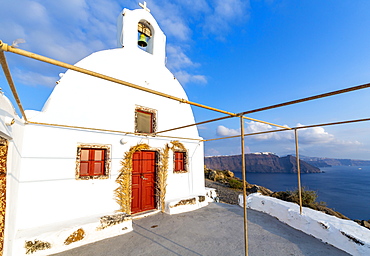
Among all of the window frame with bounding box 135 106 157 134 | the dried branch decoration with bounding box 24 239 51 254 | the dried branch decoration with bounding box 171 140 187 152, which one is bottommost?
the dried branch decoration with bounding box 24 239 51 254

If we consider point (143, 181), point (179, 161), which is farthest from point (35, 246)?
point (179, 161)

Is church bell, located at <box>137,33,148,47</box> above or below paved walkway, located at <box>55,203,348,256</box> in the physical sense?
above

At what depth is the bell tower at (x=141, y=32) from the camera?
5.96 metres

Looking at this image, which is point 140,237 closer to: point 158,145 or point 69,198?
point 69,198

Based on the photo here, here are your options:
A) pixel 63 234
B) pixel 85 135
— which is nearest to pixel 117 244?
pixel 63 234

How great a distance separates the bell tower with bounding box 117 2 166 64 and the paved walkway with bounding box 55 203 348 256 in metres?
5.73

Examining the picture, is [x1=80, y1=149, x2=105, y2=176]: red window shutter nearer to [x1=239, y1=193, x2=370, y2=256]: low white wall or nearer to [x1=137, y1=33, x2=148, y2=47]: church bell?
[x1=137, y1=33, x2=148, y2=47]: church bell

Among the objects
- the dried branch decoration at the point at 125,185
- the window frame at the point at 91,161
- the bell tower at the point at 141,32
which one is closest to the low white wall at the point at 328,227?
the dried branch decoration at the point at 125,185

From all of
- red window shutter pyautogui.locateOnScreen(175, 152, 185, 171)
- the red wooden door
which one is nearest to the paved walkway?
the red wooden door

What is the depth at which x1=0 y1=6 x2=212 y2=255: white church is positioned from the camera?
3.18 m

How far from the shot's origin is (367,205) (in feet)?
59.1

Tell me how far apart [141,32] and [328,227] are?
822 centimetres

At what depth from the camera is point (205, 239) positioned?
372 cm

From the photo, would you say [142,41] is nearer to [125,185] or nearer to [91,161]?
[91,161]
